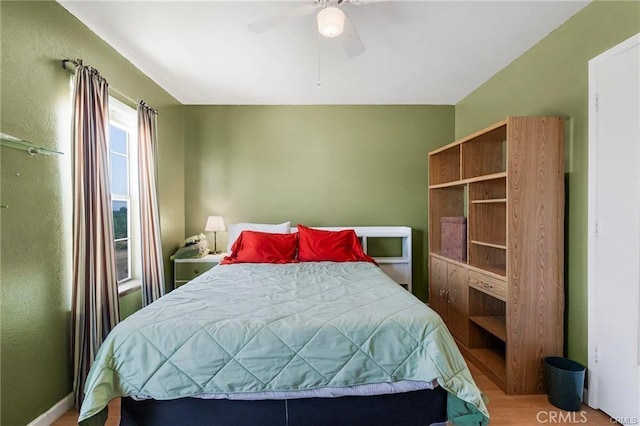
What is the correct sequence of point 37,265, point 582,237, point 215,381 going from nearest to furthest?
point 215,381 → point 37,265 → point 582,237

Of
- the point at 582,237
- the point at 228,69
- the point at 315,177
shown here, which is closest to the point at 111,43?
the point at 228,69

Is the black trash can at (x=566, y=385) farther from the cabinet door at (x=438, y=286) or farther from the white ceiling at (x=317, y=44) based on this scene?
the white ceiling at (x=317, y=44)

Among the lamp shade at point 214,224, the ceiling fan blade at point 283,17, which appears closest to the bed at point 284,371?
the ceiling fan blade at point 283,17

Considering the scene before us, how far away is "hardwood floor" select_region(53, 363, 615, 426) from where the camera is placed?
6.13 ft

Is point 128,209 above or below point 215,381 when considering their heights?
above

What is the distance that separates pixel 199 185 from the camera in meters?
3.86

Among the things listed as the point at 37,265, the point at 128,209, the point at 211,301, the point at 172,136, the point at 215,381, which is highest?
the point at 172,136

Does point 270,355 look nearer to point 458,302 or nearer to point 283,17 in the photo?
point 283,17

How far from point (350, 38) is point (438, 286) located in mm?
2480

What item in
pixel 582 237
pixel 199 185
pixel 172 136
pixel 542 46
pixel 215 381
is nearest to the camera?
pixel 215 381

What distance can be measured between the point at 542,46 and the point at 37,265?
3.67 metres

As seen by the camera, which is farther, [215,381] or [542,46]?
[542,46]

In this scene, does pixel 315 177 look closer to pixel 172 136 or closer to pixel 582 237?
pixel 172 136

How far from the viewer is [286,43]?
7.97 feet
